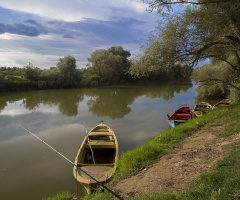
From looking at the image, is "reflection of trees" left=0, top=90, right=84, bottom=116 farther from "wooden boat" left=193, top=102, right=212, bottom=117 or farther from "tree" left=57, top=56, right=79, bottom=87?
"tree" left=57, top=56, right=79, bottom=87

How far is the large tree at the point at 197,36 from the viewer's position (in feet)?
21.5

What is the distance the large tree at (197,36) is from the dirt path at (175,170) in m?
3.56

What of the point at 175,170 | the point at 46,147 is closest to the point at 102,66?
the point at 46,147

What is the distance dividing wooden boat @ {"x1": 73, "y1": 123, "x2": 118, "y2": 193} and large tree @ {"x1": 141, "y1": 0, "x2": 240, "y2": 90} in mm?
4297

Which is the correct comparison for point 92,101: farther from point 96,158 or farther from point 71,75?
point 71,75

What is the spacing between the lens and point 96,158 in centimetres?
715

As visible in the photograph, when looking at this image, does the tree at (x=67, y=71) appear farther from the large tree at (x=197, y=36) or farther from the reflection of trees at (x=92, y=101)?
the large tree at (x=197, y=36)

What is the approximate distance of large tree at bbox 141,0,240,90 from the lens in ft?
21.5

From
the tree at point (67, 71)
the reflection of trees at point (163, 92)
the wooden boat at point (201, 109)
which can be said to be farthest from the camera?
the tree at point (67, 71)

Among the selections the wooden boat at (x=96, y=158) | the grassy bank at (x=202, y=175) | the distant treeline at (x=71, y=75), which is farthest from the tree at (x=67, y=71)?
the grassy bank at (x=202, y=175)

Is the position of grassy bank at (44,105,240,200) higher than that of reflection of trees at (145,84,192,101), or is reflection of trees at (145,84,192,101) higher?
reflection of trees at (145,84,192,101)

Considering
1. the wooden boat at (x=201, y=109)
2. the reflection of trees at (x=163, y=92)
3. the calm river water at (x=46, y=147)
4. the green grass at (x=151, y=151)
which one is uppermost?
the reflection of trees at (x=163, y=92)

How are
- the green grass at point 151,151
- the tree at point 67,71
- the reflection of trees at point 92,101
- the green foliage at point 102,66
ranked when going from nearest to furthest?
the green grass at point 151,151 < the reflection of trees at point 92,101 < the tree at point 67,71 < the green foliage at point 102,66

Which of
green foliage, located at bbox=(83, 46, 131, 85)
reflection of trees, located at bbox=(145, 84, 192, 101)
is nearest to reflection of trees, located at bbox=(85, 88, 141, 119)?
reflection of trees, located at bbox=(145, 84, 192, 101)
